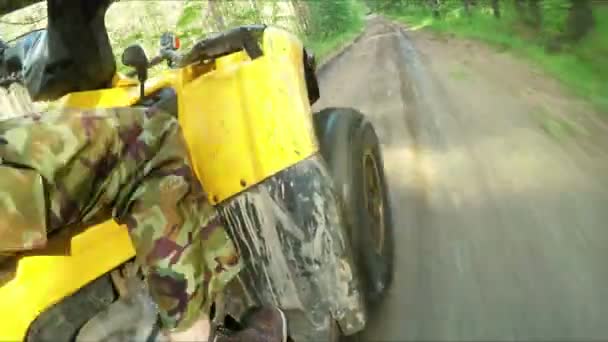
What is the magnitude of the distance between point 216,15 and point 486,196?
1141 mm

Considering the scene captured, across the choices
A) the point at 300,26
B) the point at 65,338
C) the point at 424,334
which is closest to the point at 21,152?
the point at 65,338

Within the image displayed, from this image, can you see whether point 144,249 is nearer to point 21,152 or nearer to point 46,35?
point 21,152

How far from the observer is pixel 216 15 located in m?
2.30

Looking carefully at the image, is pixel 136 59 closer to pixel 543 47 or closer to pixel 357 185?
pixel 357 185

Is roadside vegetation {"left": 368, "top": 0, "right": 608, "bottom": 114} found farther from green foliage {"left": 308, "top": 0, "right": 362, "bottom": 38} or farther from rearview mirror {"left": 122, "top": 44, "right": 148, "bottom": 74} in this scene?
rearview mirror {"left": 122, "top": 44, "right": 148, "bottom": 74}

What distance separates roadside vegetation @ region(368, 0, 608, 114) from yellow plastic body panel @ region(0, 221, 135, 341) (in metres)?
1.26

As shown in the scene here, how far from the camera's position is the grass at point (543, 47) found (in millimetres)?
1644

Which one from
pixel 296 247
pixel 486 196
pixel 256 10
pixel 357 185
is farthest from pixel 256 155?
pixel 256 10

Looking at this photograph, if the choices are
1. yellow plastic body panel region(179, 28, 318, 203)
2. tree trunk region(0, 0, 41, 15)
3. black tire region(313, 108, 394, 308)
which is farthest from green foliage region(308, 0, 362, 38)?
tree trunk region(0, 0, 41, 15)

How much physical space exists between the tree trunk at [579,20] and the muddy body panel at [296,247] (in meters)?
0.85

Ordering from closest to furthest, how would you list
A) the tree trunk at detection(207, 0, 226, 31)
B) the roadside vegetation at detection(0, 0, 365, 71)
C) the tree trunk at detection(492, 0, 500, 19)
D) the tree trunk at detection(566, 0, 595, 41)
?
the tree trunk at detection(566, 0, 595, 41) < the roadside vegetation at detection(0, 0, 365, 71) < the tree trunk at detection(492, 0, 500, 19) < the tree trunk at detection(207, 0, 226, 31)

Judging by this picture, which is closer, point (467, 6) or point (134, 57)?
point (134, 57)

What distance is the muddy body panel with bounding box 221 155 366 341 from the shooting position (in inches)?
47.4

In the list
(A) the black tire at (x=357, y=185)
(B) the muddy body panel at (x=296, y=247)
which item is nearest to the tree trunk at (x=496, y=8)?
(A) the black tire at (x=357, y=185)
